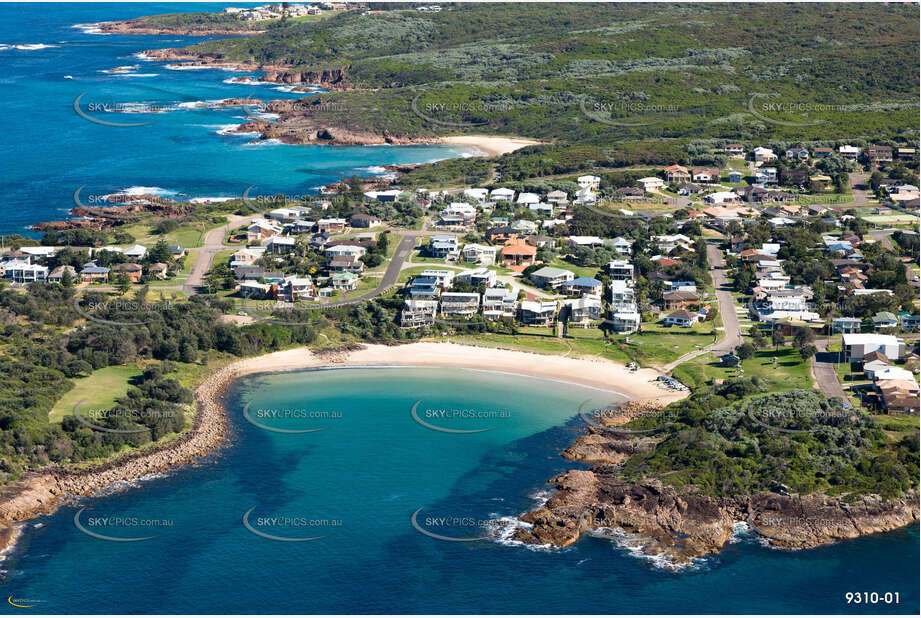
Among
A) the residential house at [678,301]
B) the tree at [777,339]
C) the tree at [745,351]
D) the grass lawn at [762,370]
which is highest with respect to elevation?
the residential house at [678,301]

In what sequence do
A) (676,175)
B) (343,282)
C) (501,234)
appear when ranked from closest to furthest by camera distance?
(343,282)
(501,234)
(676,175)

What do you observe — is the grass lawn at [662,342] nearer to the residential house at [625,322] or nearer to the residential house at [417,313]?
the residential house at [625,322]

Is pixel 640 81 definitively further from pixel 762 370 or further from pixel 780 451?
pixel 780 451

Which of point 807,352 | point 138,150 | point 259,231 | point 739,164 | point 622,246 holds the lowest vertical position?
point 807,352

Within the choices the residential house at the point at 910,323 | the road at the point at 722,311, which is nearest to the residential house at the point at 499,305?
the road at the point at 722,311

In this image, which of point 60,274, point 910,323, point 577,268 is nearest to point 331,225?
point 577,268

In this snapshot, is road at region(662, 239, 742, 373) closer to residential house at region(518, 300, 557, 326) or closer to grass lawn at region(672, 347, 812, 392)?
grass lawn at region(672, 347, 812, 392)
